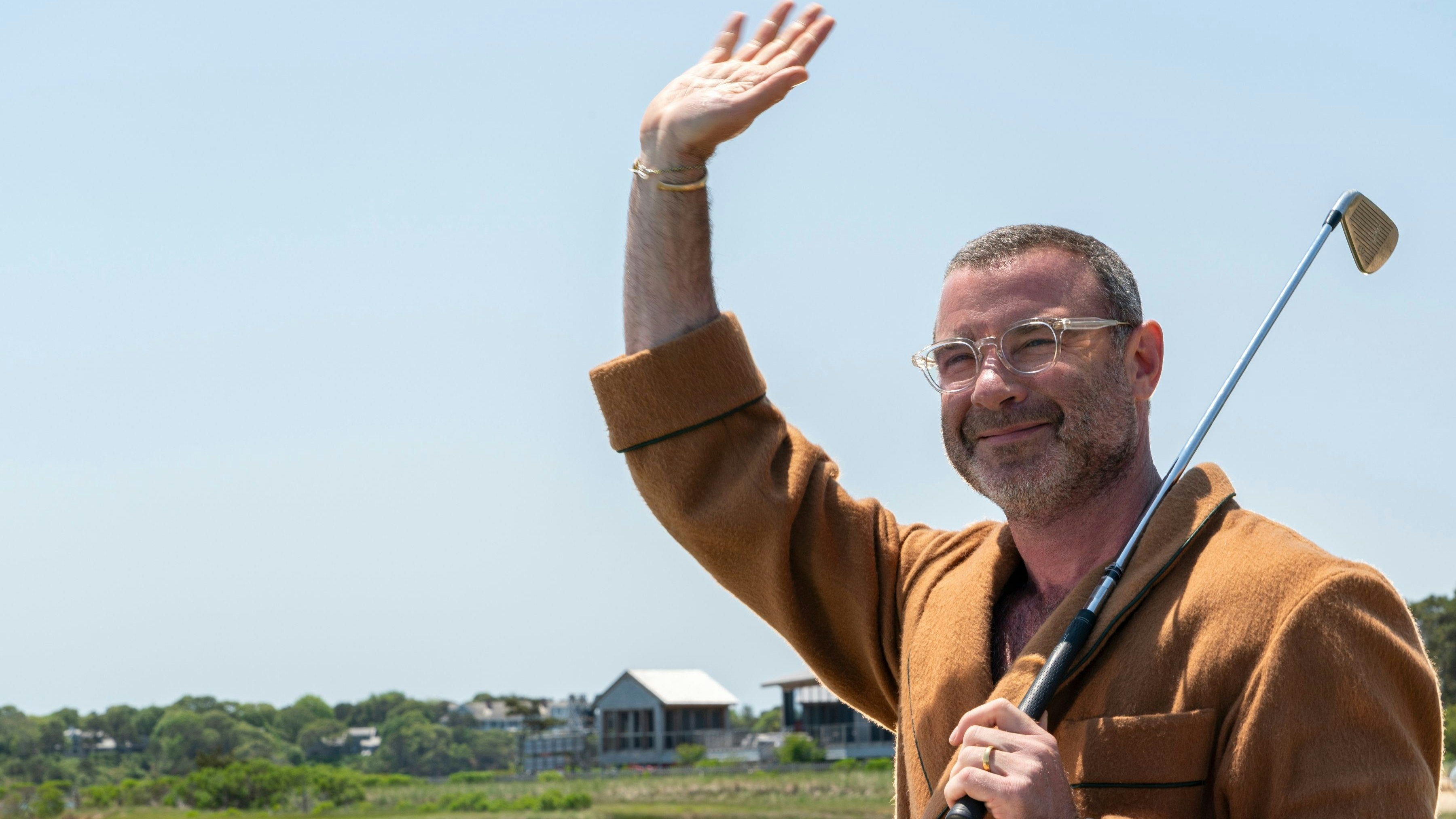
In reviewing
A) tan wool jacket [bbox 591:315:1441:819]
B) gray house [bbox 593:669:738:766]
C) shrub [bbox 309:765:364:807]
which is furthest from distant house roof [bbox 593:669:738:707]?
tan wool jacket [bbox 591:315:1441:819]

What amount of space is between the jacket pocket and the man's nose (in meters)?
0.56

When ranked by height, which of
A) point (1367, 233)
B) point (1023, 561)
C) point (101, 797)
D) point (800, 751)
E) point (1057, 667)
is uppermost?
point (1367, 233)

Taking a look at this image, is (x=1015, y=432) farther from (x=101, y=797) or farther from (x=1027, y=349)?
(x=101, y=797)

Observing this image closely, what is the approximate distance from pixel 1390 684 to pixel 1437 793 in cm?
23

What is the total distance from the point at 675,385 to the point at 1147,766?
1.15 meters

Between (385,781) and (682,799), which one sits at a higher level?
(385,781)

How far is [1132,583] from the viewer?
7.42ft

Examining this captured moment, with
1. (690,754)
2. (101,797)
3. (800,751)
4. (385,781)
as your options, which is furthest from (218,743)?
(800,751)

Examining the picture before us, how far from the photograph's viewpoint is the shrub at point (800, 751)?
4188 centimetres

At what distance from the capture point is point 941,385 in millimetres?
2545

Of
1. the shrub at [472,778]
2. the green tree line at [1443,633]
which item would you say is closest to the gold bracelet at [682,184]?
the shrub at [472,778]

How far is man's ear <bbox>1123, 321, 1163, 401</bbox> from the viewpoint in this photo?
249 cm

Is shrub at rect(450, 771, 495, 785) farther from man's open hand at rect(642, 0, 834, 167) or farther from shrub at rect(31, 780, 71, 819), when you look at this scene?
man's open hand at rect(642, 0, 834, 167)

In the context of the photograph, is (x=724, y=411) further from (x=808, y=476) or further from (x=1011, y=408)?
(x=1011, y=408)
